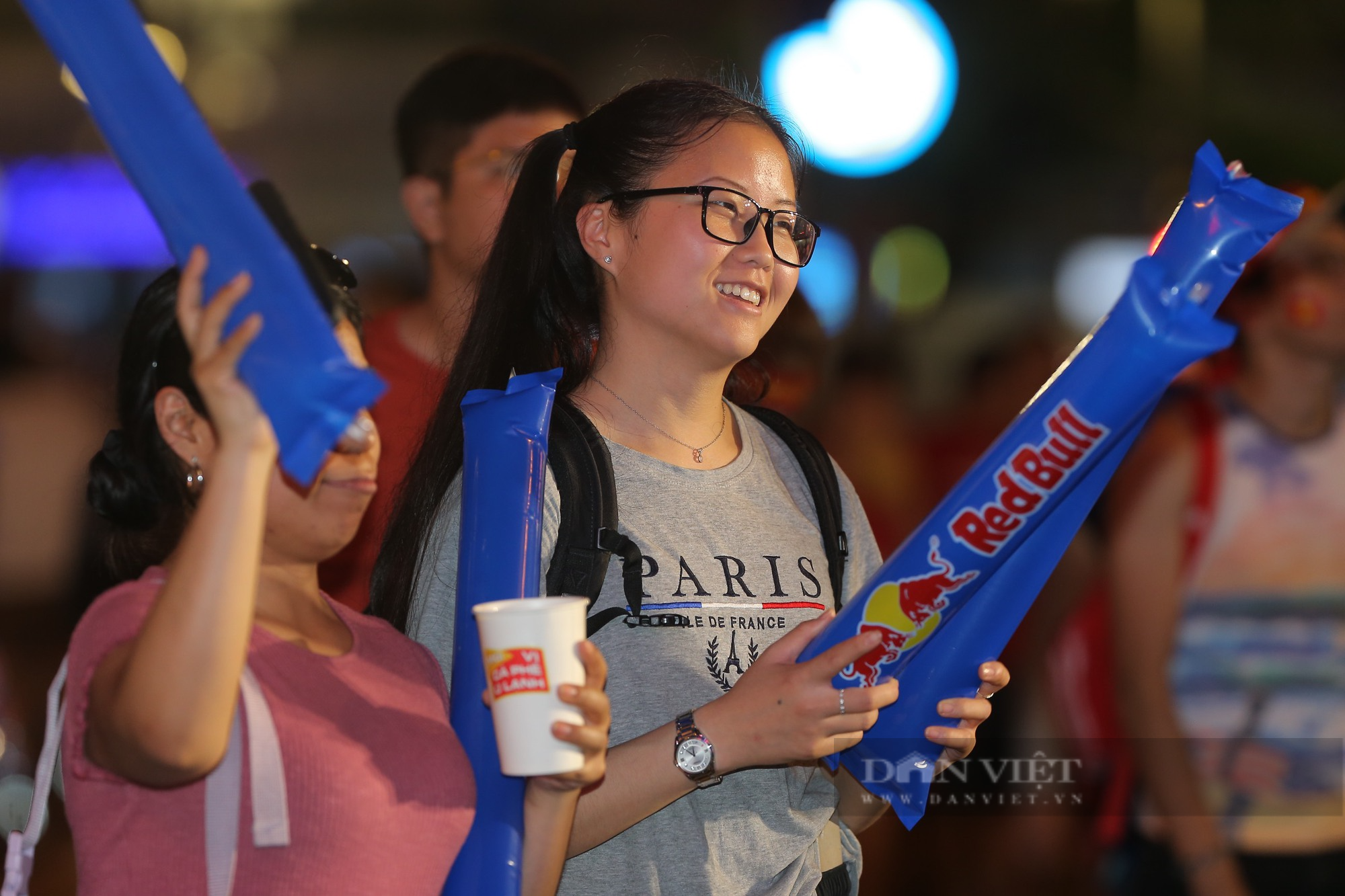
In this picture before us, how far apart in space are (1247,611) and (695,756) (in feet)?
6.96

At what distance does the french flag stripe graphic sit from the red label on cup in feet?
1.13

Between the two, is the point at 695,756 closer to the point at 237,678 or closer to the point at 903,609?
the point at 903,609

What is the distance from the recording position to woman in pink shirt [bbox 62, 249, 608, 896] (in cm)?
161

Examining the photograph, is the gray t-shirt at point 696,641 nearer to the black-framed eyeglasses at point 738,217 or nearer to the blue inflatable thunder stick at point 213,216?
the black-framed eyeglasses at point 738,217

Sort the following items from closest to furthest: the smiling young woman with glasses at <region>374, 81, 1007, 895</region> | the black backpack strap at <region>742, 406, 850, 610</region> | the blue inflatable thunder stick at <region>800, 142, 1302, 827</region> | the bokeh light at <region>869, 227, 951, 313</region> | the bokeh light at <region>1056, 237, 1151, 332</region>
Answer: the blue inflatable thunder stick at <region>800, 142, 1302, 827</region> < the smiling young woman with glasses at <region>374, 81, 1007, 895</region> < the black backpack strap at <region>742, 406, 850, 610</region> < the bokeh light at <region>1056, 237, 1151, 332</region> < the bokeh light at <region>869, 227, 951, 313</region>

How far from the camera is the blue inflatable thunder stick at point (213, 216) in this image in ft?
5.38

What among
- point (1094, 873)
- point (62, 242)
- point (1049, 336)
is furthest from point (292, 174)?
point (1094, 873)

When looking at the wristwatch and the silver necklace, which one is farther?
the silver necklace

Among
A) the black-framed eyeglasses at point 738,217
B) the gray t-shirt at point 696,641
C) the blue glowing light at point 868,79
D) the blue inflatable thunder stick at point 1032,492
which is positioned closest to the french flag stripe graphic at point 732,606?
the gray t-shirt at point 696,641

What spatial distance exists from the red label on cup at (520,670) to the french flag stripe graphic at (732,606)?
1.13ft

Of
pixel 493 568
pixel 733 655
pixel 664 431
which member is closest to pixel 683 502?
pixel 664 431

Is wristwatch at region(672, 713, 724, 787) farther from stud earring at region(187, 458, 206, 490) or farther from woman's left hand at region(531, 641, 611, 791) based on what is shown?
stud earring at region(187, 458, 206, 490)

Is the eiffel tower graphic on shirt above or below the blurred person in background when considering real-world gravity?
below

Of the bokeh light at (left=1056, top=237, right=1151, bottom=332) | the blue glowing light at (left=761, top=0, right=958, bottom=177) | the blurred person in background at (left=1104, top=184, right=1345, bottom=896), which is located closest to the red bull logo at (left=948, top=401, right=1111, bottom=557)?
the blurred person in background at (left=1104, top=184, right=1345, bottom=896)
